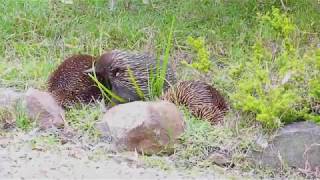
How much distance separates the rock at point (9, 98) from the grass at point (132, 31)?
0.62 feet

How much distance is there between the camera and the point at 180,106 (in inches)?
192

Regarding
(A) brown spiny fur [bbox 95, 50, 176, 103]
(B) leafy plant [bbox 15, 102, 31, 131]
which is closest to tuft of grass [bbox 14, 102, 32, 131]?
(B) leafy plant [bbox 15, 102, 31, 131]

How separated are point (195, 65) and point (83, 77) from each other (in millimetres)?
873

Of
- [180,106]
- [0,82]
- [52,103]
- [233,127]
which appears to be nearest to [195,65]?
[180,106]

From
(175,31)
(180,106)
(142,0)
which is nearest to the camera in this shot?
(180,106)

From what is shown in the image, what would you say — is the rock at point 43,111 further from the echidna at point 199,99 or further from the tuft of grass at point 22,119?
the echidna at point 199,99

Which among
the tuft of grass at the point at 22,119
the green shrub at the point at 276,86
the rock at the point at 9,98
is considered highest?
the green shrub at the point at 276,86

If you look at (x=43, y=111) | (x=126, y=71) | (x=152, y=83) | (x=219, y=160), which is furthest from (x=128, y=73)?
(x=219, y=160)

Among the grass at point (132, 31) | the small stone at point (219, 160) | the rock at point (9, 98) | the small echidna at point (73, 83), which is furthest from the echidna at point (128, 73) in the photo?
the small stone at point (219, 160)

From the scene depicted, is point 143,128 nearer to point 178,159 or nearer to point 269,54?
point 178,159

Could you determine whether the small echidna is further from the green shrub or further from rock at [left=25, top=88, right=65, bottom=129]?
the green shrub

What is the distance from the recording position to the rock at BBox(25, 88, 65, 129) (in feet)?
15.2

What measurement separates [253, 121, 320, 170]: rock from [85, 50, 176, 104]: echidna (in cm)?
108

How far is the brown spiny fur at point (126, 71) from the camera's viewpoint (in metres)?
4.98
